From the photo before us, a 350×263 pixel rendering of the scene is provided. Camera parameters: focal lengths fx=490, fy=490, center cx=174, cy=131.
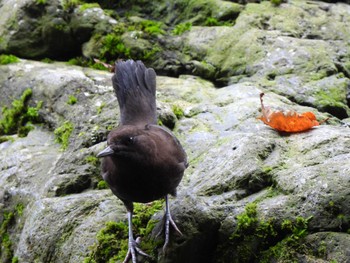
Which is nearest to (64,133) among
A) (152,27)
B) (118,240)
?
(118,240)

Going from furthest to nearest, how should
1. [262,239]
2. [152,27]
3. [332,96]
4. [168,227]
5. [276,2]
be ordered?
[276,2] < [152,27] < [332,96] < [168,227] < [262,239]

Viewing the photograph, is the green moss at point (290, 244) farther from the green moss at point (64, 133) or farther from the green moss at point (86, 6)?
the green moss at point (86, 6)

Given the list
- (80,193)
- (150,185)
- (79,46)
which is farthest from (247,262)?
(79,46)

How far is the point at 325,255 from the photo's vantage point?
3.02m

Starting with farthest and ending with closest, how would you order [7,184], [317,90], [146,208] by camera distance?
[317,90], [7,184], [146,208]

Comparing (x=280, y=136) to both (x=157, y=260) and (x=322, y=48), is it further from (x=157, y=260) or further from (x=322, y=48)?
(x=322, y=48)

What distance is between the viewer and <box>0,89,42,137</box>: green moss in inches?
224

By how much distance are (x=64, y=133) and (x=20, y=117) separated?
91cm

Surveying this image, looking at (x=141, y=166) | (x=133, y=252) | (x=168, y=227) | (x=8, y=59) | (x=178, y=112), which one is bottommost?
(x=8, y=59)

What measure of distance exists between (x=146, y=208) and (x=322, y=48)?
3.27 meters

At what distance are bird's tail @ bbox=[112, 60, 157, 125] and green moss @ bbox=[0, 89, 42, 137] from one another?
5.58 ft

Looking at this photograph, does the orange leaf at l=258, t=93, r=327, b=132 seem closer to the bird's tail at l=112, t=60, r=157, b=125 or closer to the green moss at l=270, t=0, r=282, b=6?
the bird's tail at l=112, t=60, r=157, b=125

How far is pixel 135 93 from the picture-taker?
434 centimetres

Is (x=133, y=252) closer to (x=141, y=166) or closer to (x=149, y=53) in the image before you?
(x=141, y=166)
